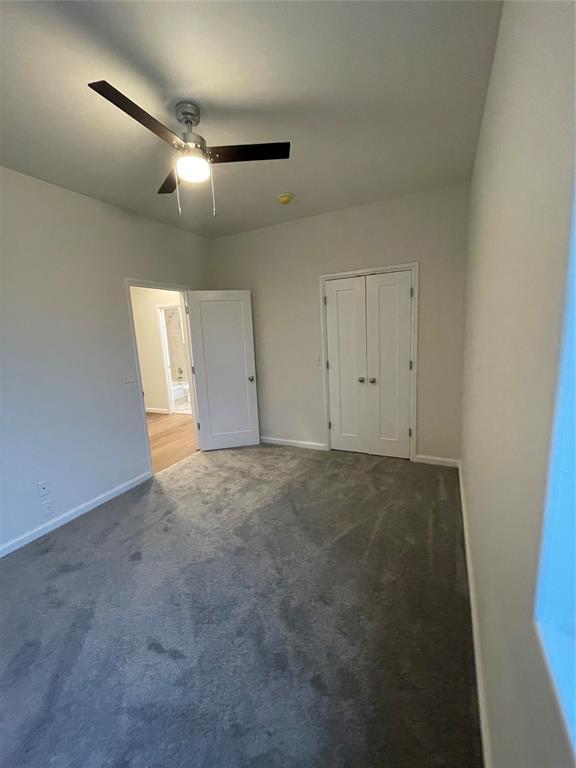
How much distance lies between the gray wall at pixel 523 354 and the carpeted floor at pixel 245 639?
1.05 ft

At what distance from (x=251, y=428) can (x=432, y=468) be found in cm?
222

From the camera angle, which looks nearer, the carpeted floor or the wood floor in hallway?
the carpeted floor

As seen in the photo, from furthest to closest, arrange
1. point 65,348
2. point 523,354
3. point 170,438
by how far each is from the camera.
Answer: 1. point 170,438
2. point 65,348
3. point 523,354

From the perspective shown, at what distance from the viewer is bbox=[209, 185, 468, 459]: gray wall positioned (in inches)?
123

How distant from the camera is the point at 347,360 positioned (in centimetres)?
371

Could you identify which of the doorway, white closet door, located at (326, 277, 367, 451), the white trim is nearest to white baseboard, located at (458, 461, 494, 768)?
white closet door, located at (326, 277, 367, 451)

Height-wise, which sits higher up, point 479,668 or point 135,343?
point 135,343

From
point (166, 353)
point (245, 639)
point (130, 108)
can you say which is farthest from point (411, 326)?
point (166, 353)

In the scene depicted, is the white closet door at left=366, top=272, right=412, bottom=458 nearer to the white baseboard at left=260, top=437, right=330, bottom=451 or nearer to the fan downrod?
the white baseboard at left=260, top=437, right=330, bottom=451

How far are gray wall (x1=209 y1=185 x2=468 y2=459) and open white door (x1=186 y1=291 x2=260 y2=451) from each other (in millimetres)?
184

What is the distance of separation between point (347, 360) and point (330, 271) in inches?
39.7

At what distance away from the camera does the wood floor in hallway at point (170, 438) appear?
4109mm

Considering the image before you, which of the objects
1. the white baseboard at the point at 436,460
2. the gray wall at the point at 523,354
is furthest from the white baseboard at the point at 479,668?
the white baseboard at the point at 436,460

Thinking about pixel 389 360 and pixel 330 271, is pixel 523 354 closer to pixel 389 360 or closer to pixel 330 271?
pixel 389 360
